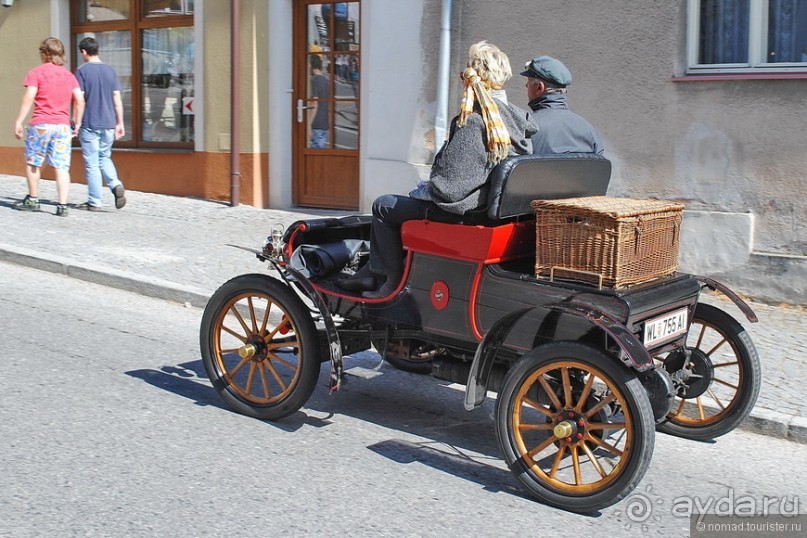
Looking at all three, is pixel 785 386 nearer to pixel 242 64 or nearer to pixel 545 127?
pixel 545 127

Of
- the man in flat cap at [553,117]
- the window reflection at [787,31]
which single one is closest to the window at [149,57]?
the window reflection at [787,31]

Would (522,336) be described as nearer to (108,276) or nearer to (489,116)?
(489,116)

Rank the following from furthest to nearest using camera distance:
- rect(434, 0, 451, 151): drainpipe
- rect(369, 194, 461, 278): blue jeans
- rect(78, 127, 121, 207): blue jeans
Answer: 1. rect(78, 127, 121, 207): blue jeans
2. rect(434, 0, 451, 151): drainpipe
3. rect(369, 194, 461, 278): blue jeans

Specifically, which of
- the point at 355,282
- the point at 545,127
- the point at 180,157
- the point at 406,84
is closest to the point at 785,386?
the point at 545,127

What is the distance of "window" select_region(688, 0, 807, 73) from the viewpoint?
26.7ft

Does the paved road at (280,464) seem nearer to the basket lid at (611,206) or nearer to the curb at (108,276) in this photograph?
the basket lid at (611,206)

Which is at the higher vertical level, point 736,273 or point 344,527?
point 736,273

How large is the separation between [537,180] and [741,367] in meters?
1.40

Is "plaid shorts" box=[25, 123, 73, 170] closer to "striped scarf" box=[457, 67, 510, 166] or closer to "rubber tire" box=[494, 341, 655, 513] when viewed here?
"striped scarf" box=[457, 67, 510, 166]

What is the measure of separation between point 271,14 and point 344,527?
8.88 meters

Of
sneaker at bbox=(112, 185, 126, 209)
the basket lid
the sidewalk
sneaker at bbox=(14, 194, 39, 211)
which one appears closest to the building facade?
the sidewalk

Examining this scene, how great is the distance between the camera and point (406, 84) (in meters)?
10.4

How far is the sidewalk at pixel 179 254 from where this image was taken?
5871 mm

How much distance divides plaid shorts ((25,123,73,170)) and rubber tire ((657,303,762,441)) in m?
7.87
